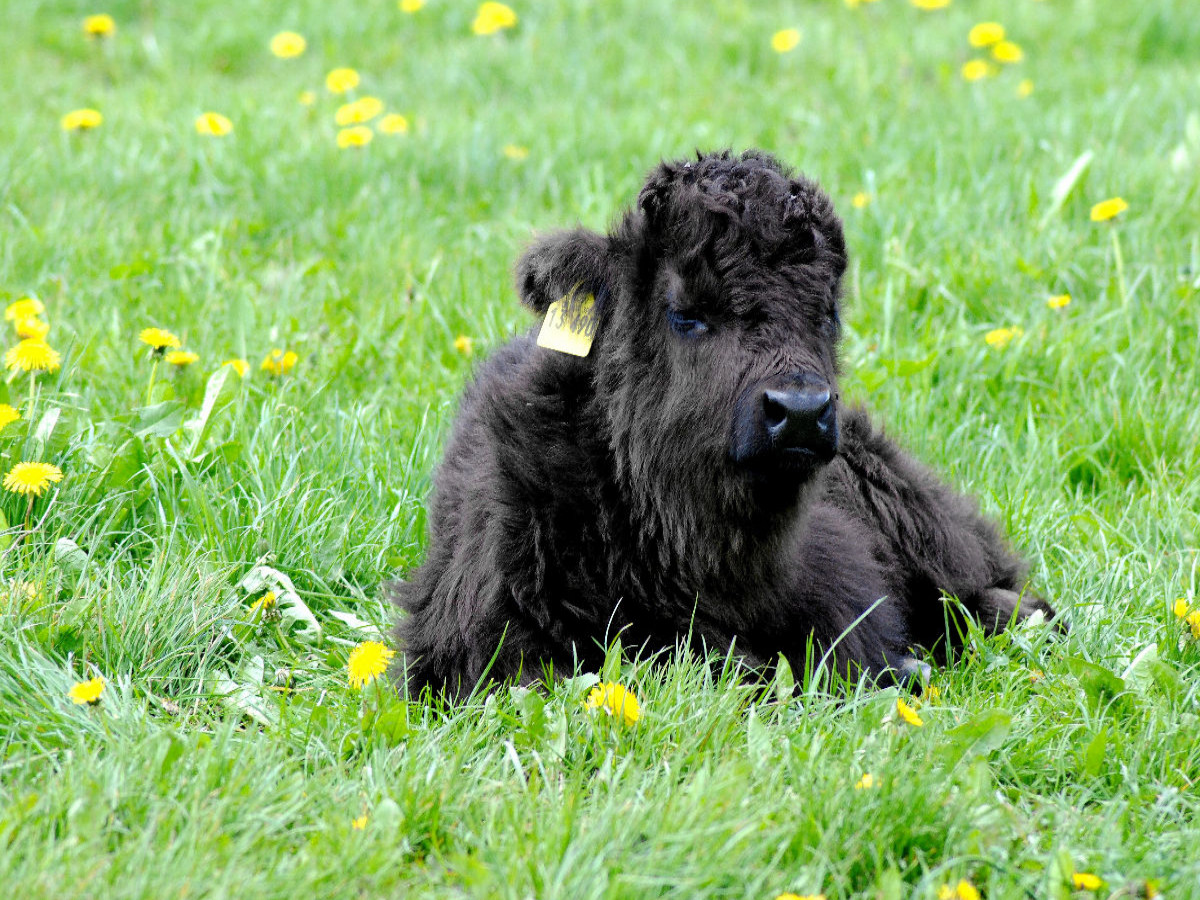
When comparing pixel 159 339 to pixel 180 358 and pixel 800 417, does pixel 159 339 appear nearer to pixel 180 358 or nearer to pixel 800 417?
pixel 180 358

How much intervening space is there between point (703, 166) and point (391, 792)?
1.89 metres

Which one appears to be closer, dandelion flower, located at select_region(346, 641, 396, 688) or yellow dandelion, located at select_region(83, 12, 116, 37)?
dandelion flower, located at select_region(346, 641, 396, 688)

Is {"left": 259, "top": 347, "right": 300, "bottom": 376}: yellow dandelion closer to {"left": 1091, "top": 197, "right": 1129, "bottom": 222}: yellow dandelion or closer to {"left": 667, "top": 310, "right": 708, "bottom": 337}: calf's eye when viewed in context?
{"left": 667, "top": 310, "right": 708, "bottom": 337}: calf's eye

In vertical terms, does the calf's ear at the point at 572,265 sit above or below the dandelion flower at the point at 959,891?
above

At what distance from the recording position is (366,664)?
347 cm

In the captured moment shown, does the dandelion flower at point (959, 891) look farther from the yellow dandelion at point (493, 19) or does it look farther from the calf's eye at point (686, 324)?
the yellow dandelion at point (493, 19)

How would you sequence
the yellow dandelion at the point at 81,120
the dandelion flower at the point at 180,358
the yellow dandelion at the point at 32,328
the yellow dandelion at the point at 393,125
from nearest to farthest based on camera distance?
the yellow dandelion at the point at 32,328 < the dandelion flower at the point at 180,358 < the yellow dandelion at the point at 81,120 < the yellow dandelion at the point at 393,125

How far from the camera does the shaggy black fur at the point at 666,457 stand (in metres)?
3.41

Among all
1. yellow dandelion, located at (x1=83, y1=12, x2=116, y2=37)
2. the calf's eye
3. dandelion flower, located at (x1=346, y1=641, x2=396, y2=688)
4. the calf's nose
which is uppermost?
yellow dandelion, located at (x1=83, y1=12, x2=116, y2=37)

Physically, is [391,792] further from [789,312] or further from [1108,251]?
[1108,251]

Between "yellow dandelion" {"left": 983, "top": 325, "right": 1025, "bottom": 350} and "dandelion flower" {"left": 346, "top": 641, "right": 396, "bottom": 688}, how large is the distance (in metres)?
3.15

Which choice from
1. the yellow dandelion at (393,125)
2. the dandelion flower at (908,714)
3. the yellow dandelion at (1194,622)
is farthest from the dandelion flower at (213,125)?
the yellow dandelion at (1194,622)

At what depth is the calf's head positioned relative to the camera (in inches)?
131

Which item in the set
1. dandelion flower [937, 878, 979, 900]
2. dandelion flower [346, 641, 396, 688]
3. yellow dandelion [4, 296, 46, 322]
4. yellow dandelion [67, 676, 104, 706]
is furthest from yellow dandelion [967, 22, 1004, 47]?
yellow dandelion [67, 676, 104, 706]
